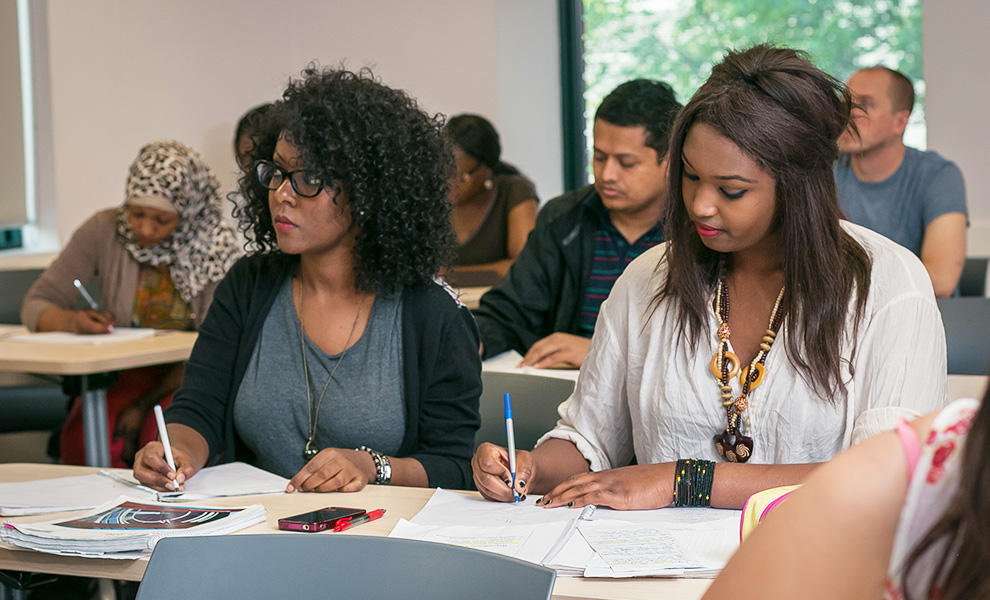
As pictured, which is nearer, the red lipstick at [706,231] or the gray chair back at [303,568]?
the gray chair back at [303,568]

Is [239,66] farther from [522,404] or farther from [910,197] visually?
[522,404]

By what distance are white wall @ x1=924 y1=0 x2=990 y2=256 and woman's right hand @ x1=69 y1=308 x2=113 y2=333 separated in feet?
12.3

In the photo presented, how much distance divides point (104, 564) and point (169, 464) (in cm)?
36

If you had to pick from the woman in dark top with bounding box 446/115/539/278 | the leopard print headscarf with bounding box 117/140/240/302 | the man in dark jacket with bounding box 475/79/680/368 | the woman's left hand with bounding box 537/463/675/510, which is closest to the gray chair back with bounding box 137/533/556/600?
the woman's left hand with bounding box 537/463/675/510

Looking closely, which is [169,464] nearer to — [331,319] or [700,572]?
[331,319]

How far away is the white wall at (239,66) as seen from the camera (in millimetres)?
4996

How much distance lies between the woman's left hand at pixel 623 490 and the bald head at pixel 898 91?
2804mm

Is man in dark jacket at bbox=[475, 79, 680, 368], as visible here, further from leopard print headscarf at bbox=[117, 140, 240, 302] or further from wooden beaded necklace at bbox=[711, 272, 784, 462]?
leopard print headscarf at bbox=[117, 140, 240, 302]

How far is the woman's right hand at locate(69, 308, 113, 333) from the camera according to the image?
11.2ft

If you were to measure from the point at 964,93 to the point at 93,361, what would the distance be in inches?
156

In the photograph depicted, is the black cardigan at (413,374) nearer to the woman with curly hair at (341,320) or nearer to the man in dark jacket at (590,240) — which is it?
the woman with curly hair at (341,320)

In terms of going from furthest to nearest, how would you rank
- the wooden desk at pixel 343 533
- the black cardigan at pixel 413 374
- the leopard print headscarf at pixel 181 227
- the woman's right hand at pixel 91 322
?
the leopard print headscarf at pixel 181 227 → the woman's right hand at pixel 91 322 → the black cardigan at pixel 413 374 → the wooden desk at pixel 343 533

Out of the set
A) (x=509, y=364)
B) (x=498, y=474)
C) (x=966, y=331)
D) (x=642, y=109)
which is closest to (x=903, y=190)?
(x=966, y=331)

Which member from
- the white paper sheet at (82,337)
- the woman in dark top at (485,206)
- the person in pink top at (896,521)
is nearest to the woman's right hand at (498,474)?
the person in pink top at (896,521)
